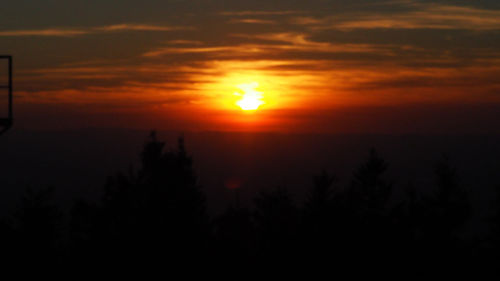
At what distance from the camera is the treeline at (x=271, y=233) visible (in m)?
20.6

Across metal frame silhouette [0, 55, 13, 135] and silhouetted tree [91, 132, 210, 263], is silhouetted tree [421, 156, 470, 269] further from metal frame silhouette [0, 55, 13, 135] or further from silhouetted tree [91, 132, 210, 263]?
metal frame silhouette [0, 55, 13, 135]

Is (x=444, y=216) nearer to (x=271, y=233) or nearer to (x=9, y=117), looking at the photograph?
(x=271, y=233)

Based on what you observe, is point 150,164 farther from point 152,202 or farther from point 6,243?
point 6,243

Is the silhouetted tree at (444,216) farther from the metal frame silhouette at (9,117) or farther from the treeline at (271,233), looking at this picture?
the metal frame silhouette at (9,117)

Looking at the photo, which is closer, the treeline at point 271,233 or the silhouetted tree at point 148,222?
the treeline at point 271,233

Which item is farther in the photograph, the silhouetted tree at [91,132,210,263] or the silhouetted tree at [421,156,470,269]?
the silhouetted tree at [421,156,470,269]

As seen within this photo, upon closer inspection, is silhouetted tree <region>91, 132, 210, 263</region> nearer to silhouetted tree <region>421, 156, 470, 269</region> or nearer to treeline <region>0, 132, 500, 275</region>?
treeline <region>0, 132, 500, 275</region>

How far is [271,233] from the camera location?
105 feet

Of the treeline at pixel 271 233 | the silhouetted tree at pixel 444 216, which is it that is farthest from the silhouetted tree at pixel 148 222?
the silhouetted tree at pixel 444 216

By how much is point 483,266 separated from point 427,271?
3.15 m

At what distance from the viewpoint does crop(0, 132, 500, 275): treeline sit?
67.6 ft

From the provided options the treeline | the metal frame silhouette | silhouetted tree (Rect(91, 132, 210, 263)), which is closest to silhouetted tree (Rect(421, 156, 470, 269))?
the treeline

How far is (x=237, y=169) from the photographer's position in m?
176

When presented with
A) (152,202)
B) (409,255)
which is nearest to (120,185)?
(152,202)
